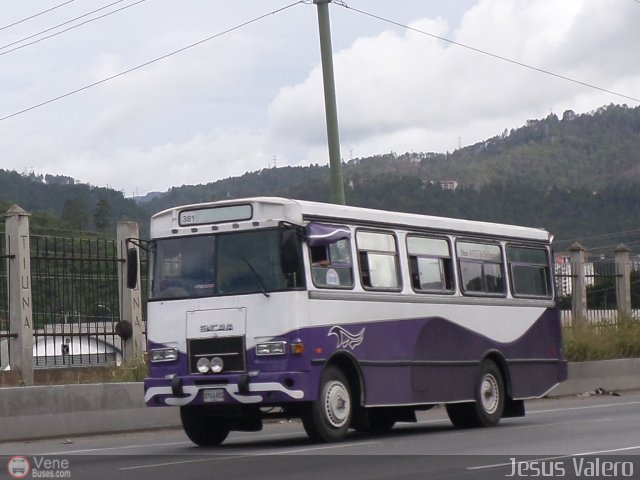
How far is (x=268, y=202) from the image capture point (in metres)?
16.4

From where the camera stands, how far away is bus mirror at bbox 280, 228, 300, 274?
16172mm

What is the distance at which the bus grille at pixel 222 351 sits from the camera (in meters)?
16.2

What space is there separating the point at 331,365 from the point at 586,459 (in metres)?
4.38

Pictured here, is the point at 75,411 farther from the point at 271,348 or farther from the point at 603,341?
the point at 603,341

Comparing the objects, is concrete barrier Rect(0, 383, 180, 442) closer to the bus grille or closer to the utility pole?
the bus grille

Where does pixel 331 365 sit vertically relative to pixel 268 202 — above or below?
below

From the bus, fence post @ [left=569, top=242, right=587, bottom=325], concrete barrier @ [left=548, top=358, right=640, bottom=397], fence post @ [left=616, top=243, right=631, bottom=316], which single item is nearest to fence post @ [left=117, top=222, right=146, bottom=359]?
the bus

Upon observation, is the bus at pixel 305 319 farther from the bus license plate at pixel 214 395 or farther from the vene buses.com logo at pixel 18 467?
the vene buses.com logo at pixel 18 467

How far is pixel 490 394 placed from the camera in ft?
65.2

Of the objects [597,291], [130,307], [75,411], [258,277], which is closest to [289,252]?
[258,277]

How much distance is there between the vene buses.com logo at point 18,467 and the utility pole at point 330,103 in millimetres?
9267

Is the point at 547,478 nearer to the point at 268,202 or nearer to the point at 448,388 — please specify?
the point at 268,202

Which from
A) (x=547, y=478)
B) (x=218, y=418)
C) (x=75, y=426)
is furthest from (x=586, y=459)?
(x=75, y=426)

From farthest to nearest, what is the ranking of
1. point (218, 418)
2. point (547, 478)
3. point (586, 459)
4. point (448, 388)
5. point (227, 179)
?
point (227, 179), point (448, 388), point (218, 418), point (586, 459), point (547, 478)
